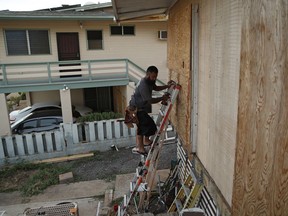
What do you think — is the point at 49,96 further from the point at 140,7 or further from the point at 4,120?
the point at 140,7

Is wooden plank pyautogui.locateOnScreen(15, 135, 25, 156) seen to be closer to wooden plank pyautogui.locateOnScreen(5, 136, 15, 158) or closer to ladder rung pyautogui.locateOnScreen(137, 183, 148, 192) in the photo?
wooden plank pyautogui.locateOnScreen(5, 136, 15, 158)

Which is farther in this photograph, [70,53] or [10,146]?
[70,53]

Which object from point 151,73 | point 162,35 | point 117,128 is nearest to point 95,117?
point 117,128

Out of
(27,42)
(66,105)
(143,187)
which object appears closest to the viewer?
(143,187)

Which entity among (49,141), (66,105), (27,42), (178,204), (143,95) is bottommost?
(49,141)

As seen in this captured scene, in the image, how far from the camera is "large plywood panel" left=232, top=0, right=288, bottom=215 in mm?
1454

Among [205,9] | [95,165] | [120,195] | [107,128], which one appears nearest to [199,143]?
[205,9]

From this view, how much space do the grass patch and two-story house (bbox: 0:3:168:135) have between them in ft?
8.55

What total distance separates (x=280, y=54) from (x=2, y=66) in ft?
36.6

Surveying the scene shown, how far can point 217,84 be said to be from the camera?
285 centimetres

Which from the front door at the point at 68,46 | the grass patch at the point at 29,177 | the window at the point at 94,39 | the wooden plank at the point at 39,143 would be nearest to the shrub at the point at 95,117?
the wooden plank at the point at 39,143

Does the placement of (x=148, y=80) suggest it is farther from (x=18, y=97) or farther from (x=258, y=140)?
(x=18, y=97)

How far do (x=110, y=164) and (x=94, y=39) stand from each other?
7.03m

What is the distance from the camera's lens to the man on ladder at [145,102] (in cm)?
466
